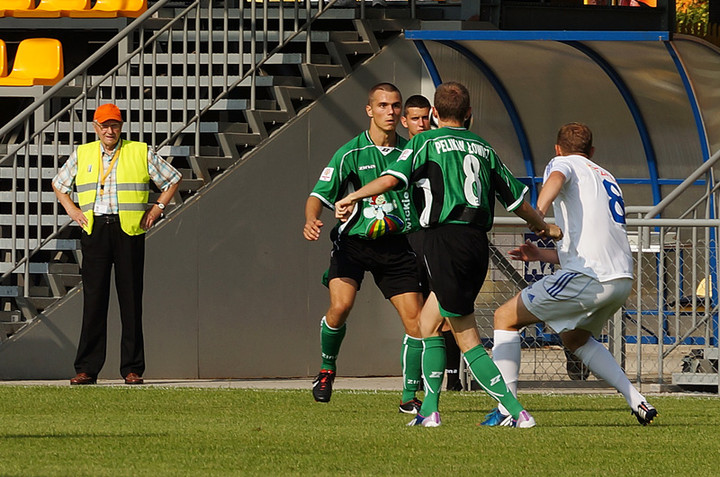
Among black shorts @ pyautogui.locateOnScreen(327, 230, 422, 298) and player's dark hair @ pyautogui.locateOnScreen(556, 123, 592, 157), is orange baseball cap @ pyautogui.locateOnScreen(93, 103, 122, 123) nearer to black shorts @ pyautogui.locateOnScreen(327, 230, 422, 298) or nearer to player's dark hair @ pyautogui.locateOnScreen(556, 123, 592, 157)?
black shorts @ pyautogui.locateOnScreen(327, 230, 422, 298)

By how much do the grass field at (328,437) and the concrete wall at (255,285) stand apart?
2.42 meters

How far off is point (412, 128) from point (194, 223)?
12.7 ft

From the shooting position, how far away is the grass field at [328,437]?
6301mm

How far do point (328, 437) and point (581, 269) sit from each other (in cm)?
167

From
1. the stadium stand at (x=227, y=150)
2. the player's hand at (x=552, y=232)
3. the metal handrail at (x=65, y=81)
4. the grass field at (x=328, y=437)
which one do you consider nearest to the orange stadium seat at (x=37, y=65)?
the stadium stand at (x=227, y=150)

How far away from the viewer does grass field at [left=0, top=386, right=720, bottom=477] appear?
6.30m

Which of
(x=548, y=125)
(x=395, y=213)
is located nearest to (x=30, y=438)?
(x=395, y=213)

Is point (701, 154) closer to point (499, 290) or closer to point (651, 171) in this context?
point (651, 171)

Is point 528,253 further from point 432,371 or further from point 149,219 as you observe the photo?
point 149,219

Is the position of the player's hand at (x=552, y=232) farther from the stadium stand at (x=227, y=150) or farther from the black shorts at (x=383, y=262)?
the stadium stand at (x=227, y=150)

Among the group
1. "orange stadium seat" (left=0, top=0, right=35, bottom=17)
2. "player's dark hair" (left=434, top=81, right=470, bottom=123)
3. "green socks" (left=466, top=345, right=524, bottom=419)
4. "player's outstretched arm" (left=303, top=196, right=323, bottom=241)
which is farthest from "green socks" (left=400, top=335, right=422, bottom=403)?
"orange stadium seat" (left=0, top=0, right=35, bottom=17)

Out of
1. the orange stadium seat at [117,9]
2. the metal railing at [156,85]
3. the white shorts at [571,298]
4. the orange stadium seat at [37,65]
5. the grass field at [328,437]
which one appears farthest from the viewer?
the orange stadium seat at [117,9]

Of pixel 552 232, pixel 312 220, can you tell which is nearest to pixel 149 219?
pixel 312 220

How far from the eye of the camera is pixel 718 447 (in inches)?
283
